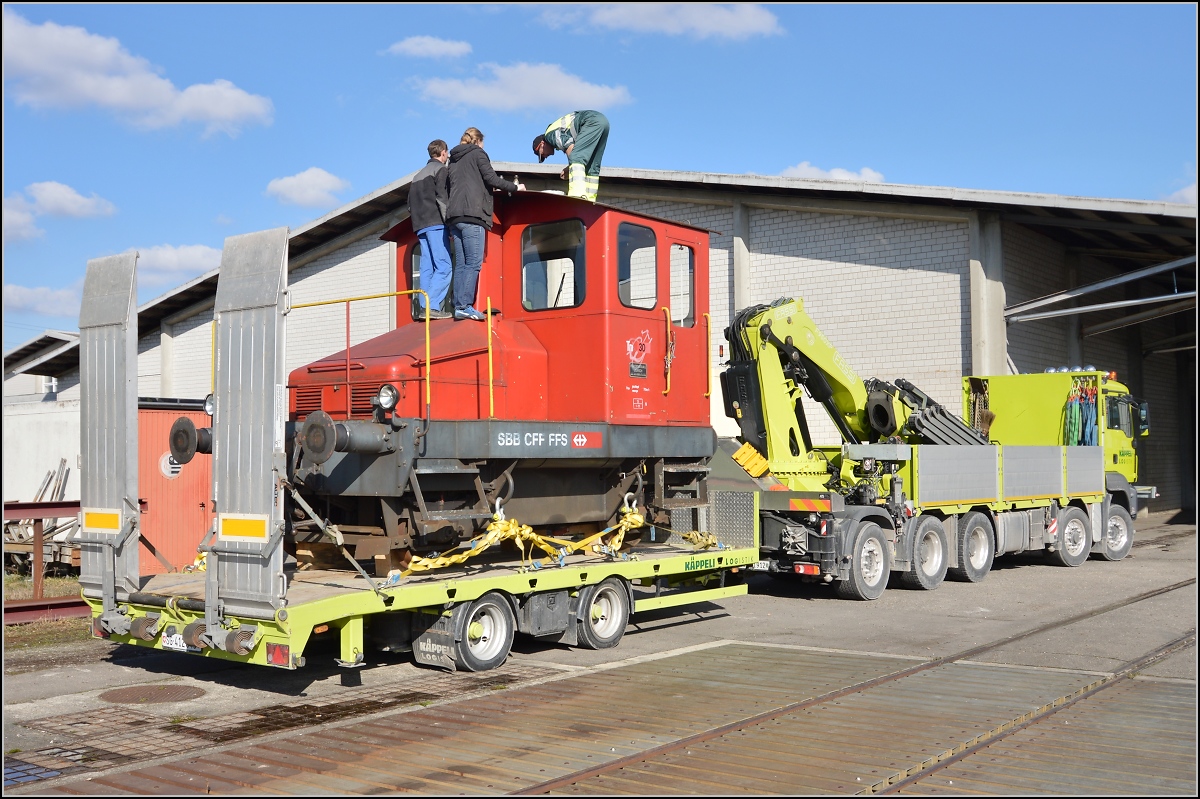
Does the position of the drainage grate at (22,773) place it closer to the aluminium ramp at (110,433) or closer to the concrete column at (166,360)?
the aluminium ramp at (110,433)

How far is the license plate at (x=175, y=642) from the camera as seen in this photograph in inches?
307

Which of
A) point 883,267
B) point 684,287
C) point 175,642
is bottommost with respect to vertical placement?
point 175,642

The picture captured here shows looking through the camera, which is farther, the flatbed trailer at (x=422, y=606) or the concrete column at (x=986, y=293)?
the concrete column at (x=986, y=293)

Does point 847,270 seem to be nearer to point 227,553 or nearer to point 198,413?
A: point 198,413

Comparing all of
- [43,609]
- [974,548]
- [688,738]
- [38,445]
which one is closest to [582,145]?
[688,738]

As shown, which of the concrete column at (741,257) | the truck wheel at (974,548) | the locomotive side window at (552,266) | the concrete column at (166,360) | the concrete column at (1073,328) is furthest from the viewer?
the concrete column at (166,360)

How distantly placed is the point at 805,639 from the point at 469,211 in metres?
5.21

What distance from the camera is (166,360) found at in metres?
28.8

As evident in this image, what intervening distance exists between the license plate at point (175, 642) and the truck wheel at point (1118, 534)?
52.2 feet

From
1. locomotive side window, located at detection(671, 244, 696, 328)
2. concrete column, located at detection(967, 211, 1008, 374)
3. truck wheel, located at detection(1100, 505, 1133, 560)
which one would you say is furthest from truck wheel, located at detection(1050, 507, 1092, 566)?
locomotive side window, located at detection(671, 244, 696, 328)

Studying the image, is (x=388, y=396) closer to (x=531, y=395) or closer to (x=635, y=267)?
(x=531, y=395)

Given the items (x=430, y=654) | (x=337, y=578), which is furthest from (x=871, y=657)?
(x=337, y=578)

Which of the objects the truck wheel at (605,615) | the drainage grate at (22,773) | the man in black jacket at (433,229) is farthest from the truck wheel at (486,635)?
the drainage grate at (22,773)

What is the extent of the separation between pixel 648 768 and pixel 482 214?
5.29 meters
